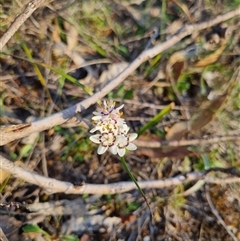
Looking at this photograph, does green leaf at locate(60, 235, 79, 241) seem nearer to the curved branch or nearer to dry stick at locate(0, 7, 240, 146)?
the curved branch

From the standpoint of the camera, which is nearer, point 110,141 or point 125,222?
point 110,141

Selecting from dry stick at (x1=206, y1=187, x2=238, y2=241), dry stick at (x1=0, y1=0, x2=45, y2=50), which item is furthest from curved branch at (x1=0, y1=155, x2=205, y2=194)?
dry stick at (x1=0, y1=0, x2=45, y2=50)

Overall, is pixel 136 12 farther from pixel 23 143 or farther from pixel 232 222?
pixel 232 222

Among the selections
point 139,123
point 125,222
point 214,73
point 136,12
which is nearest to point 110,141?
point 125,222

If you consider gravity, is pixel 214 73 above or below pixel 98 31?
below

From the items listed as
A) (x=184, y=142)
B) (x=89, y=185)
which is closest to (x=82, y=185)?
(x=89, y=185)
